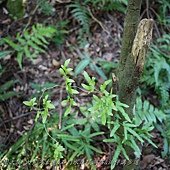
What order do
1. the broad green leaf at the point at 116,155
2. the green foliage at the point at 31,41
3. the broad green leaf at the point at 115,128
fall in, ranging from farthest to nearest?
the green foliage at the point at 31,41 → the broad green leaf at the point at 116,155 → the broad green leaf at the point at 115,128

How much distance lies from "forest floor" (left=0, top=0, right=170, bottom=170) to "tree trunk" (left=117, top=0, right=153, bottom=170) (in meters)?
0.78

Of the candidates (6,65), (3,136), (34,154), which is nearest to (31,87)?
(6,65)

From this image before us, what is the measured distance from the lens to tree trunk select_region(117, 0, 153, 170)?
7.74 ft

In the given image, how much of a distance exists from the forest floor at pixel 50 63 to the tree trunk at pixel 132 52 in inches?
30.8

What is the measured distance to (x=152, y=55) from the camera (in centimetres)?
397

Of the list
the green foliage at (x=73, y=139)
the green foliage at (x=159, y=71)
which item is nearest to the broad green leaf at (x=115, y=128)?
the green foliage at (x=73, y=139)

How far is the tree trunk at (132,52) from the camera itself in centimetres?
236

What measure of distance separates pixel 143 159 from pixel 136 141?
40cm

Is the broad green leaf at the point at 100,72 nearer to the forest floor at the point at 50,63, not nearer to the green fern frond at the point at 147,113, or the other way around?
the forest floor at the point at 50,63

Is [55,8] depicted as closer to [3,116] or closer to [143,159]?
[3,116]

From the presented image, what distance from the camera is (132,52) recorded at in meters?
Answer: 2.45

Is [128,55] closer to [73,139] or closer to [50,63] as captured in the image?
[73,139]

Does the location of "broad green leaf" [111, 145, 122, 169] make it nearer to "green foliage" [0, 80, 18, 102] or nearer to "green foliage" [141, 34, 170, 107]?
"green foliage" [141, 34, 170, 107]

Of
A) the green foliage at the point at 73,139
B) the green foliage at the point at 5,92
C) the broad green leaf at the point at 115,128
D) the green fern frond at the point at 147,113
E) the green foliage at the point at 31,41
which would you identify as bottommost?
the green fern frond at the point at 147,113
